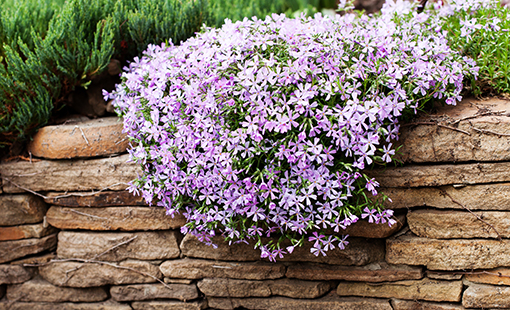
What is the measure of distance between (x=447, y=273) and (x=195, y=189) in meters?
1.37

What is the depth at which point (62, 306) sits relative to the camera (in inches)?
101

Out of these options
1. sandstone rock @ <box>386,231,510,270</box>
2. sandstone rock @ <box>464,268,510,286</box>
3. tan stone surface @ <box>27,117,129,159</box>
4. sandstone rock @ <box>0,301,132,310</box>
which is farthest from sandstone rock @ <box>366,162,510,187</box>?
sandstone rock @ <box>0,301,132,310</box>

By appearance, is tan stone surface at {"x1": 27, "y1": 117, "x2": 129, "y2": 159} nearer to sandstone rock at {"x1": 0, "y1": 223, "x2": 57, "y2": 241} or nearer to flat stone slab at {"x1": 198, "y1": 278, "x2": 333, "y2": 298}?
sandstone rock at {"x1": 0, "y1": 223, "x2": 57, "y2": 241}

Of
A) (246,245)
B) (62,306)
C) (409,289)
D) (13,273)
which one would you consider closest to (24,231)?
(13,273)

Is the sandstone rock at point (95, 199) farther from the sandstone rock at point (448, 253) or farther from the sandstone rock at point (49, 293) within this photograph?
the sandstone rock at point (448, 253)

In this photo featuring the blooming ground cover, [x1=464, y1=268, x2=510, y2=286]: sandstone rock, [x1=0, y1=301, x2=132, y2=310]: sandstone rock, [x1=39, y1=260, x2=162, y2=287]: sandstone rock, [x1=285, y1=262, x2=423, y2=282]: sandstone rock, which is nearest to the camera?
the blooming ground cover

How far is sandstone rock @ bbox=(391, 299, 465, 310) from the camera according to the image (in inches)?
79.5

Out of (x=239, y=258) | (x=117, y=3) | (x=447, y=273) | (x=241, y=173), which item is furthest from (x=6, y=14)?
(x=447, y=273)

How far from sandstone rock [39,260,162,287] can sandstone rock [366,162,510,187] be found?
1480 mm

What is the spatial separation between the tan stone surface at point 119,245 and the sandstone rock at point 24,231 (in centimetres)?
13

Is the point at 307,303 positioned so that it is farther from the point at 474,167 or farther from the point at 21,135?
the point at 21,135

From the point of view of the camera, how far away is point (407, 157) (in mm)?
1934

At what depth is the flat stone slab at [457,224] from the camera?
1.87m

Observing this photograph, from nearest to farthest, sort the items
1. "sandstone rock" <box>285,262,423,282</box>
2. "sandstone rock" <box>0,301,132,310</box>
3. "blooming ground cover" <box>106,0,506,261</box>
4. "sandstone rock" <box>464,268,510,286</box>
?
"blooming ground cover" <box>106,0,506,261</box>, "sandstone rock" <box>464,268,510,286</box>, "sandstone rock" <box>285,262,423,282</box>, "sandstone rock" <box>0,301,132,310</box>
